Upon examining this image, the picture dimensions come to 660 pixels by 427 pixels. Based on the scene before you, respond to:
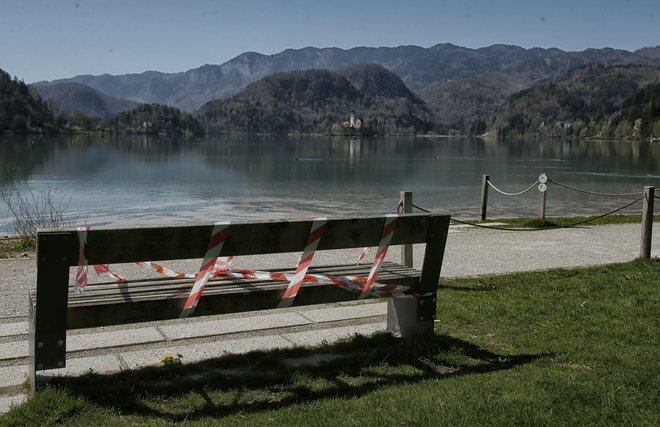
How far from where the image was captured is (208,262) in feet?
18.1

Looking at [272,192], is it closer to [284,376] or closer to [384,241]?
[384,241]

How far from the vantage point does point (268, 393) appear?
545 cm

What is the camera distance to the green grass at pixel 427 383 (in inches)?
189

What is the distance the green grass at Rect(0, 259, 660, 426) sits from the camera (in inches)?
189

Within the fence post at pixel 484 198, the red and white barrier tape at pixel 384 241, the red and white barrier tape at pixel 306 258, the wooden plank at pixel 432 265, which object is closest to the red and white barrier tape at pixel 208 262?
the red and white barrier tape at pixel 306 258

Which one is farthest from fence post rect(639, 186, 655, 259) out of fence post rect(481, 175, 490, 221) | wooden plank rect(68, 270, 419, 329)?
fence post rect(481, 175, 490, 221)

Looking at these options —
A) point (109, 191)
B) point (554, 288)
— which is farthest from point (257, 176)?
point (554, 288)

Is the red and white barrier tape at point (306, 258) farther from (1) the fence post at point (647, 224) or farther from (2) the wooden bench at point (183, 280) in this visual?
(1) the fence post at point (647, 224)

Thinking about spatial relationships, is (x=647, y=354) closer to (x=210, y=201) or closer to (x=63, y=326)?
(x=63, y=326)

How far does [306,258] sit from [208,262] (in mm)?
916

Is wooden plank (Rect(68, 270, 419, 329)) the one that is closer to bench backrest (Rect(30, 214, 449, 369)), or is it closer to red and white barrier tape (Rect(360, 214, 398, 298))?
bench backrest (Rect(30, 214, 449, 369))

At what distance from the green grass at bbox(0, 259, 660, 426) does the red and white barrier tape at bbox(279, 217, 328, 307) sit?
613 millimetres

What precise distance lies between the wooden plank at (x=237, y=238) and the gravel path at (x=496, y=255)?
3751 mm

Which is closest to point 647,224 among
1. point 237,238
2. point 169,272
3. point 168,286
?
point 169,272
